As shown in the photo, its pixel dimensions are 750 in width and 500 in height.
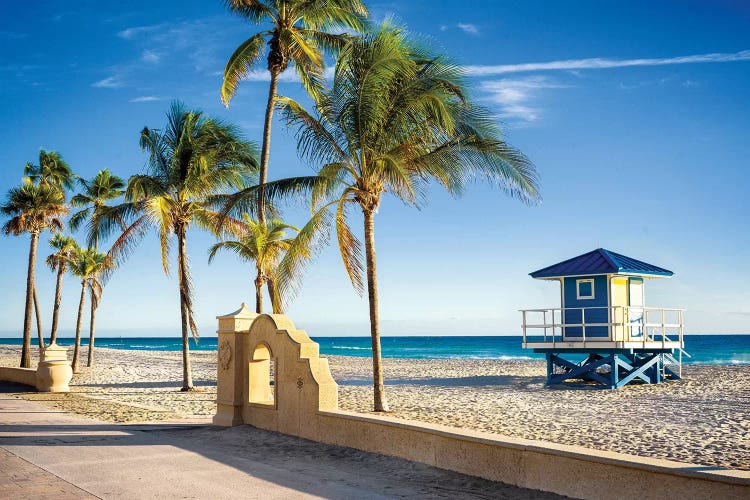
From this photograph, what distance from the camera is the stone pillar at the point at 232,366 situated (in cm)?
1330

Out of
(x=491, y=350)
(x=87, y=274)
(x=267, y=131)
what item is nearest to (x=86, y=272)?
(x=87, y=274)

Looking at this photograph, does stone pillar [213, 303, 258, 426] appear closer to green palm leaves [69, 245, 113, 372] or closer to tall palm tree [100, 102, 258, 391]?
tall palm tree [100, 102, 258, 391]

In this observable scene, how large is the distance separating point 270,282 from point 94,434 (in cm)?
976

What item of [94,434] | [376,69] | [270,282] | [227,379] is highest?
[376,69]

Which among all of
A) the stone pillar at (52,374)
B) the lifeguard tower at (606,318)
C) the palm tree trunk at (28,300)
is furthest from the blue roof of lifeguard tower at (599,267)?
the palm tree trunk at (28,300)

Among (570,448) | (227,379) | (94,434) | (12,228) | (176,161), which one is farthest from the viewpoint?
(12,228)

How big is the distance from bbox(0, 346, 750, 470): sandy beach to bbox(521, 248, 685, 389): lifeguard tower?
0.86m

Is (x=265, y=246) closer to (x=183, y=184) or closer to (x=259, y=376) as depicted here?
(x=183, y=184)

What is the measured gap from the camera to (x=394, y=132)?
13688 millimetres

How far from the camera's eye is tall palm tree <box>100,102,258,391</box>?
71.3ft

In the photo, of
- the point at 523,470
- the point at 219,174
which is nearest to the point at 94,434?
the point at 523,470

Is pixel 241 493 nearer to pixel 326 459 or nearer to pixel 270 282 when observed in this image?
pixel 326 459

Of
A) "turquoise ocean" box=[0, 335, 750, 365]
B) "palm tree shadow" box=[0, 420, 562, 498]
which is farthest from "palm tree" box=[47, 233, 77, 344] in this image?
"turquoise ocean" box=[0, 335, 750, 365]

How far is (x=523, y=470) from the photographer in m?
7.75
